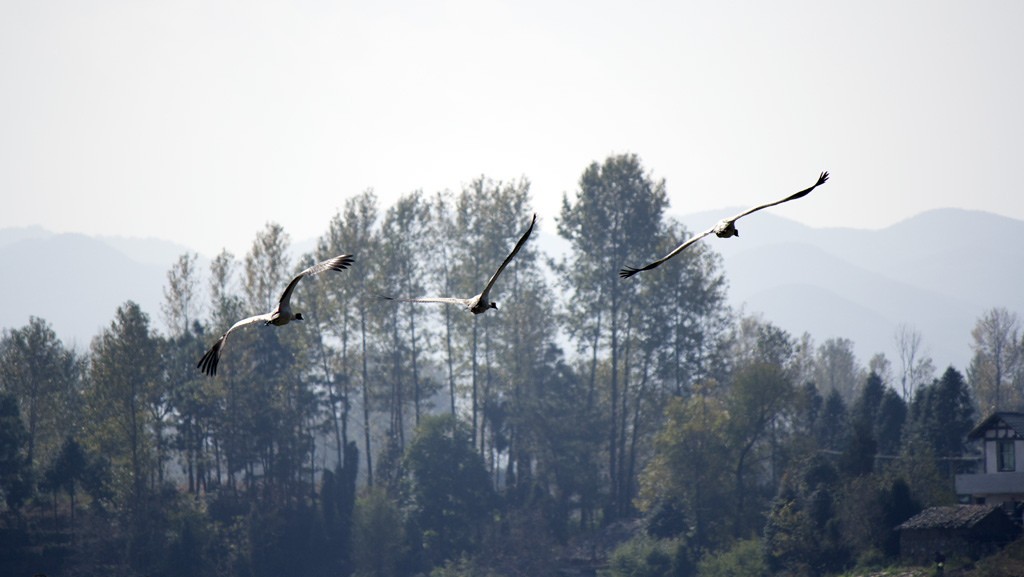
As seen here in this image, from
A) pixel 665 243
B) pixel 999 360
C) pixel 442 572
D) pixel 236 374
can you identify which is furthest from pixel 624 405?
pixel 999 360

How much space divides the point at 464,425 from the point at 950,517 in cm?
3008

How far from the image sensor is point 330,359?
6228 cm

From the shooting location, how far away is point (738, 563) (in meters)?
47.2

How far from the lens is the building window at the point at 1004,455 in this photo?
44.1 m

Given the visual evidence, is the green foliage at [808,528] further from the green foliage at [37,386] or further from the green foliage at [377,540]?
the green foliage at [37,386]

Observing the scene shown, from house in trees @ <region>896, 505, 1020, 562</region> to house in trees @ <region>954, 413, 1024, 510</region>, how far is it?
2790 mm

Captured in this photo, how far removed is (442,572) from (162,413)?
21.0 m

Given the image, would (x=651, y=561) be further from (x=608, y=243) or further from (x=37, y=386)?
(x=37, y=386)

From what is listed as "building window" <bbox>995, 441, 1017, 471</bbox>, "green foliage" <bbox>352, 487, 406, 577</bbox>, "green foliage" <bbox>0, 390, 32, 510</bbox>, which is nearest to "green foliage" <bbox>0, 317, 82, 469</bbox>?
"green foliage" <bbox>0, 390, 32, 510</bbox>

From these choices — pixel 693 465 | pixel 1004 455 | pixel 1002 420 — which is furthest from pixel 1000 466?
pixel 693 465

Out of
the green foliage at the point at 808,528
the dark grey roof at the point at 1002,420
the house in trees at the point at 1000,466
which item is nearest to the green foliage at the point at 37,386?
the green foliage at the point at 808,528

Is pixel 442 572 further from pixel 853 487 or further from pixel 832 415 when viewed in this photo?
pixel 832 415

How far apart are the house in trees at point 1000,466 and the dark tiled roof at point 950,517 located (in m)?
2.82

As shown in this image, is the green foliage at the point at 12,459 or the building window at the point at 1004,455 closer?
the building window at the point at 1004,455
